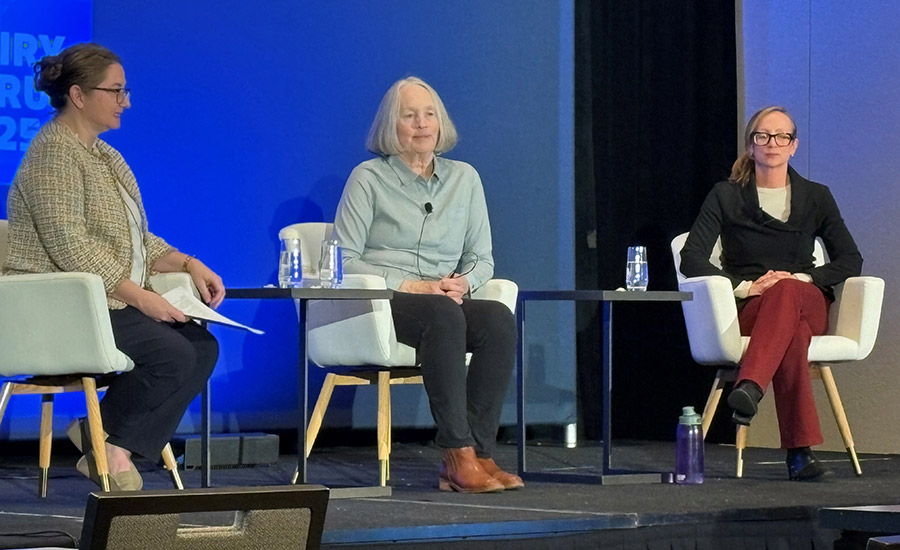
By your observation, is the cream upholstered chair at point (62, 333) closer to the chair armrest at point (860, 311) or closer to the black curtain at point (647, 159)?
the chair armrest at point (860, 311)

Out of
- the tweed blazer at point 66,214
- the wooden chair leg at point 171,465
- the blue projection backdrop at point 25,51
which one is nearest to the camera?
the tweed blazer at point 66,214

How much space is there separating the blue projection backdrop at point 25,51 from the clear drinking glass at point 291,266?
136 cm

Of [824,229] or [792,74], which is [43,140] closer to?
[824,229]

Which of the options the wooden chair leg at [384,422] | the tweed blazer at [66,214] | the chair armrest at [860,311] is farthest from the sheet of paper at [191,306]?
the chair armrest at [860,311]

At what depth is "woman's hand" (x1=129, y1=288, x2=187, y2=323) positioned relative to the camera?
130 inches

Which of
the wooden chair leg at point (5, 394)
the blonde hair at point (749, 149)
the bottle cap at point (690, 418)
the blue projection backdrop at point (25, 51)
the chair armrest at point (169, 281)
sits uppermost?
the blue projection backdrop at point (25, 51)

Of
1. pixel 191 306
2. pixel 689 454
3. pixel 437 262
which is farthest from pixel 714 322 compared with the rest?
pixel 191 306

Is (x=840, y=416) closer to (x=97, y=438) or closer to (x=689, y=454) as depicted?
(x=689, y=454)

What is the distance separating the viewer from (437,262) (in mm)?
3977

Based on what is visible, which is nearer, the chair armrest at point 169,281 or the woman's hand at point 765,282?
the chair armrest at point 169,281

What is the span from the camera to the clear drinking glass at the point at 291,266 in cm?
355

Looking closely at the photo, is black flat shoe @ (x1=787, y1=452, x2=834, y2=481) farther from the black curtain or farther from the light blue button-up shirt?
the black curtain

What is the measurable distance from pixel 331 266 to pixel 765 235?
64.0 inches

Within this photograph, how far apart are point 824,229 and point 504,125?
63.7 inches
